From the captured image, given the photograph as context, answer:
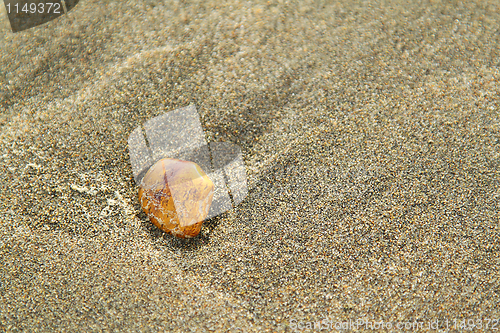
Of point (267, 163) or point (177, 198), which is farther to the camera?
point (267, 163)

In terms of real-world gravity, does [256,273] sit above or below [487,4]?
below

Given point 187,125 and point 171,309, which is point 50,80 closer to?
point 187,125

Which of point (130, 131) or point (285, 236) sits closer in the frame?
point (285, 236)

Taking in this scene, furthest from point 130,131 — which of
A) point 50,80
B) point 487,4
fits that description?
point 487,4
